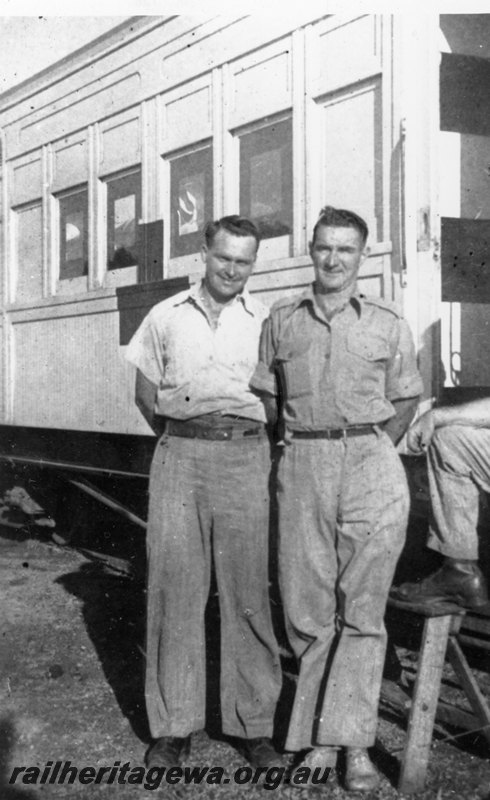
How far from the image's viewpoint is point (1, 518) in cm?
663

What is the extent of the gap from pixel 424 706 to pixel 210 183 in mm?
2476

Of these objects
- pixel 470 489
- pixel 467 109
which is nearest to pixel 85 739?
pixel 470 489

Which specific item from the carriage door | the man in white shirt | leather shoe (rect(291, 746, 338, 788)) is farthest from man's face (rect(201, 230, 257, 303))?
leather shoe (rect(291, 746, 338, 788))

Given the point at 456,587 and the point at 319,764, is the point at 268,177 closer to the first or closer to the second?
the point at 456,587

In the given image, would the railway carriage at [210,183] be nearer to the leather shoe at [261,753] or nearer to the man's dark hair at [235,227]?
the man's dark hair at [235,227]

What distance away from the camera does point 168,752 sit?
8.98 ft

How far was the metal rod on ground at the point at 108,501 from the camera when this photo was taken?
4.74 m

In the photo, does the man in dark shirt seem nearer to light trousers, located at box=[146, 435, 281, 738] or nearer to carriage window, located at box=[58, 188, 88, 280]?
light trousers, located at box=[146, 435, 281, 738]

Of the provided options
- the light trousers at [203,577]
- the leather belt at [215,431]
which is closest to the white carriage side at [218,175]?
the leather belt at [215,431]

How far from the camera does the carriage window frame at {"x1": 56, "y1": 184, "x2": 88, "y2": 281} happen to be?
470 cm

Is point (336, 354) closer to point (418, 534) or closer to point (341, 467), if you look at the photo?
point (341, 467)

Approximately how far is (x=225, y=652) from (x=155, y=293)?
1.93 metres

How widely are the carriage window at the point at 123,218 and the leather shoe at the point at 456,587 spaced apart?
241 cm

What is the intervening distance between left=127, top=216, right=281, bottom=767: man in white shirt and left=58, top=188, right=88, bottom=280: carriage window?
2.08 m
